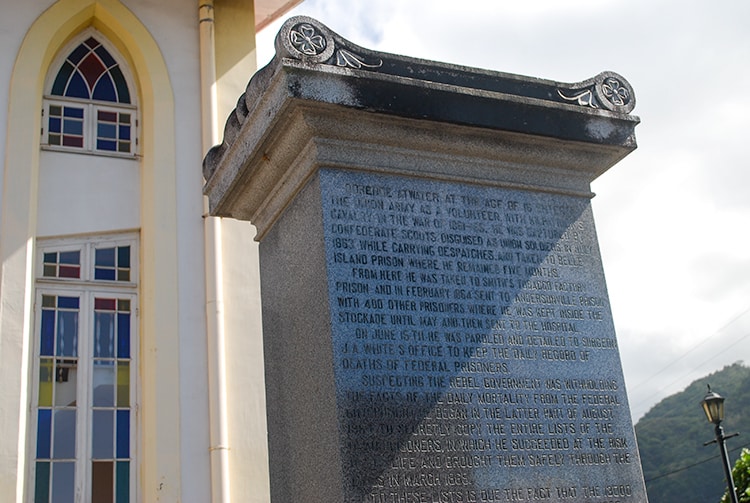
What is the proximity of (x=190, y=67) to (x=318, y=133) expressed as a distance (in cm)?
859

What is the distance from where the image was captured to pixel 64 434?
10375mm

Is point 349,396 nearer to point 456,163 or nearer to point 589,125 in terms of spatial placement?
point 456,163

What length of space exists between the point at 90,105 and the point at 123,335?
124 inches

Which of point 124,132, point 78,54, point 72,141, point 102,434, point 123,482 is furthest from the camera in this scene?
point 78,54

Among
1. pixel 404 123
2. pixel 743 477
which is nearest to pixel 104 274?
pixel 404 123

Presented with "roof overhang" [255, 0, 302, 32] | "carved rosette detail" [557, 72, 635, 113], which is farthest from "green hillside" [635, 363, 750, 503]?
"carved rosette detail" [557, 72, 635, 113]

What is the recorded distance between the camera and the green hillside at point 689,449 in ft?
121

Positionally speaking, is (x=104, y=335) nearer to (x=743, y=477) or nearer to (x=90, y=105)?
(x=90, y=105)

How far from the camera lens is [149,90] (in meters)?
12.2

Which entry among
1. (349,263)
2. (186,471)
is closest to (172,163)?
(186,471)

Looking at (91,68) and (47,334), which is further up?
(91,68)

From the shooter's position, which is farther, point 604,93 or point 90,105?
point 90,105

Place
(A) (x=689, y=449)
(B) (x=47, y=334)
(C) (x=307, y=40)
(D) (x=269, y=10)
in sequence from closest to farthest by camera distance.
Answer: (C) (x=307, y=40) < (B) (x=47, y=334) < (D) (x=269, y=10) < (A) (x=689, y=449)

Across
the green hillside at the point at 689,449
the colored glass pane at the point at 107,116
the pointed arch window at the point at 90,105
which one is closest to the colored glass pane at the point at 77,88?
the pointed arch window at the point at 90,105
